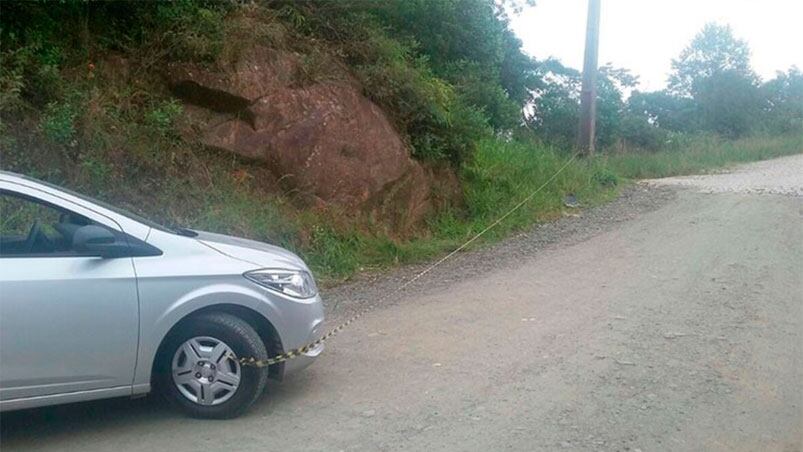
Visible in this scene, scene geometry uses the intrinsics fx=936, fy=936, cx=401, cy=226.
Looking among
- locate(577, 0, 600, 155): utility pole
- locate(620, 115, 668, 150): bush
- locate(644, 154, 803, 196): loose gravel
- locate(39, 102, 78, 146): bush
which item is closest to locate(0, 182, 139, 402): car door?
locate(39, 102, 78, 146): bush

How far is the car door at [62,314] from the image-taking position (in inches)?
207

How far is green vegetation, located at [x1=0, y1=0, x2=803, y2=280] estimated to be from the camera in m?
9.57

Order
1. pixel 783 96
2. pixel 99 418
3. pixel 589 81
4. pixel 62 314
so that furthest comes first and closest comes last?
pixel 783 96 → pixel 589 81 → pixel 99 418 → pixel 62 314

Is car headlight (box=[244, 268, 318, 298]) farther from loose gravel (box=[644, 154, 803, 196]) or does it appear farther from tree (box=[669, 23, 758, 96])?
tree (box=[669, 23, 758, 96])

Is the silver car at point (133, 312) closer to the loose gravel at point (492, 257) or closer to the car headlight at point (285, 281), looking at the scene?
the car headlight at point (285, 281)

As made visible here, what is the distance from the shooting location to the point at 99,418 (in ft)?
19.4

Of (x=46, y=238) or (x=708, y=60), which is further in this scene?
(x=708, y=60)

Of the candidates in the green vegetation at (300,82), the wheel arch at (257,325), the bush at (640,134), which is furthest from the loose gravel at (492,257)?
the bush at (640,134)

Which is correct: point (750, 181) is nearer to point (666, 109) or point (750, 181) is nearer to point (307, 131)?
point (307, 131)

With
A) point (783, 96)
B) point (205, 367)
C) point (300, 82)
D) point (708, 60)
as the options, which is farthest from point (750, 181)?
point (708, 60)

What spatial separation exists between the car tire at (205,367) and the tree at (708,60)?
4800 centimetres

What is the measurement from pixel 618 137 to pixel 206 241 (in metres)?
23.9

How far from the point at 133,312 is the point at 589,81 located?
12.9 meters

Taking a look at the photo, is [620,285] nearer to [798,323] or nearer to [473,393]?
[798,323]
